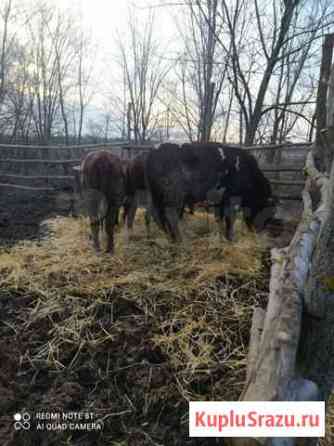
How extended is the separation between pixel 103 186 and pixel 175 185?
0.98 metres

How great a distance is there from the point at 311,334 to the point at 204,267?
2.27m

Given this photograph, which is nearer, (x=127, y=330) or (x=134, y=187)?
(x=127, y=330)

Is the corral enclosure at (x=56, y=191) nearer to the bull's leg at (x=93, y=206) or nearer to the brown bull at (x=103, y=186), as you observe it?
the bull's leg at (x=93, y=206)

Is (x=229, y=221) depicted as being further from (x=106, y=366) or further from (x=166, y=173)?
(x=106, y=366)

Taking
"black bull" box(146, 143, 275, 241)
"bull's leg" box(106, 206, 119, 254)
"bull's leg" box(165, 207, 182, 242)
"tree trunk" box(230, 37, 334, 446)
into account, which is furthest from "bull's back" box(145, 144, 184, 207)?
"tree trunk" box(230, 37, 334, 446)

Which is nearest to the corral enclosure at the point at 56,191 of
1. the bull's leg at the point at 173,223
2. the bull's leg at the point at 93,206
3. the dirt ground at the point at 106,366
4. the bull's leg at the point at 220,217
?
the bull's leg at the point at 220,217

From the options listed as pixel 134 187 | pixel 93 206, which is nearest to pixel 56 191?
pixel 134 187

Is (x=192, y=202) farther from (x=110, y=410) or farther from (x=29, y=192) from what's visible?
(x=29, y=192)

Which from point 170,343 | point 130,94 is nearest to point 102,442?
point 170,343

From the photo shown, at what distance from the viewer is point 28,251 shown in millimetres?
4242

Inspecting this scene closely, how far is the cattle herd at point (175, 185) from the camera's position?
3865mm

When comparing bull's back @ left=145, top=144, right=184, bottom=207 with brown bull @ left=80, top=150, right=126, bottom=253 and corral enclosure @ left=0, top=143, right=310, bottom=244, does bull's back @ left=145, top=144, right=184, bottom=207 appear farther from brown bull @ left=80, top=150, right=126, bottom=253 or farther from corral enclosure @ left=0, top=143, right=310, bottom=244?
corral enclosure @ left=0, top=143, right=310, bottom=244

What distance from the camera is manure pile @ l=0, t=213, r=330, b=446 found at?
184 centimetres

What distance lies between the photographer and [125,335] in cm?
247
